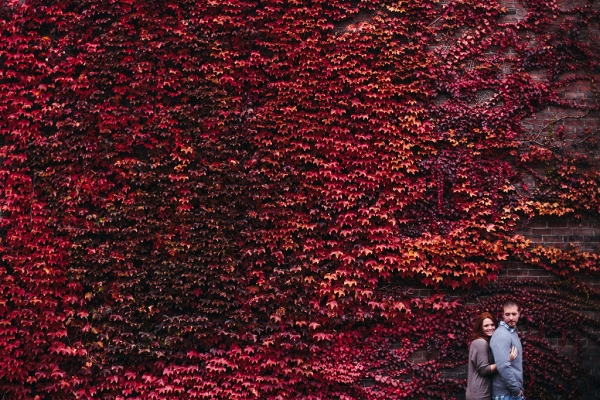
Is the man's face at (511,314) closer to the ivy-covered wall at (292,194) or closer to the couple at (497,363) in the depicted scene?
the couple at (497,363)

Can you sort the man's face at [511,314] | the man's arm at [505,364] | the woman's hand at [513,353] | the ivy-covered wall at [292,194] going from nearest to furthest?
the man's arm at [505,364] < the woman's hand at [513,353] < the man's face at [511,314] < the ivy-covered wall at [292,194]

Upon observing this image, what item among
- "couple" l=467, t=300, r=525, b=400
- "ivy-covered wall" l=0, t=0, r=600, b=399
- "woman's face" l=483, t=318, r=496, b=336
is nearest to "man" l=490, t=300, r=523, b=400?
"couple" l=467, t=300, r=525, b=400

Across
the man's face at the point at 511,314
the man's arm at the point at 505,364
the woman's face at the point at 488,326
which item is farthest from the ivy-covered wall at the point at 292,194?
the man's arm at the point at 505,364

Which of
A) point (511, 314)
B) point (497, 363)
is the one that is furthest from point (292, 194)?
point (497, 363)

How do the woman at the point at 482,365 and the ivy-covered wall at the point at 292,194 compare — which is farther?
the ivy-covered wall at the point at 292,194

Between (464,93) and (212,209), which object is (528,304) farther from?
(212,209)

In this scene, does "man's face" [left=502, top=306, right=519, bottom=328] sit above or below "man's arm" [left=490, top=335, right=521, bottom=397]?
above

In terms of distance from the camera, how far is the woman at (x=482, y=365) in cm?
535

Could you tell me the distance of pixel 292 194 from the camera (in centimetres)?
676

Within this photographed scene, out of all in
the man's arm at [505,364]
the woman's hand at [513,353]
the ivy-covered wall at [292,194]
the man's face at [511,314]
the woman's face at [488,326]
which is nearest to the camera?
the man's arm at [505,364]

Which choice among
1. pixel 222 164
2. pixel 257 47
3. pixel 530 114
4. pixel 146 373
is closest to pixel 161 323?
pixel 146 373

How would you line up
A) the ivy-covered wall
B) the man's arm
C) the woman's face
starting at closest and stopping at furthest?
the man's arm → the woman's face → the ivy-covered wall

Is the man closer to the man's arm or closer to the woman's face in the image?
the man's arm

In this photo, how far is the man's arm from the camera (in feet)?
17.0
